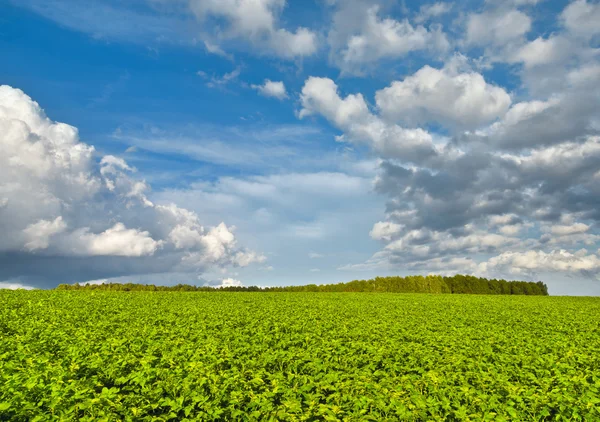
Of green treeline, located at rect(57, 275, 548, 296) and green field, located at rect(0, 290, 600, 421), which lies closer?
green field, located at rect(0, 290, 600, 421)

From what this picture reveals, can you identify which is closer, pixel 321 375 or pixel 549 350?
pixel 321 375

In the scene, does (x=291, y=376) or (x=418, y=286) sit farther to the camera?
(x=418, y=286)

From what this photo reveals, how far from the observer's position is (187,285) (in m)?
77.0

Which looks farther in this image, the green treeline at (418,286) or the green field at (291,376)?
the green treeline at (418,286)

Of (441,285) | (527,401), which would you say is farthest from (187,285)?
(527,401)

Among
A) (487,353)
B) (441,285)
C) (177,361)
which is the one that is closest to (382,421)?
(177,361)

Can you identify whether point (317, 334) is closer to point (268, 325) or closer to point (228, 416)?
point (268, 325)

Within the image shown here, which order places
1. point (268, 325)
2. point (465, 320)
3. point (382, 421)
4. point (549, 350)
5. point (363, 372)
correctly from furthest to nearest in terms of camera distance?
point (465, 320) → point (268, 325) → point (549, 350) → point (363, 372) → point (382, 421)

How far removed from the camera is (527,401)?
10.6 m

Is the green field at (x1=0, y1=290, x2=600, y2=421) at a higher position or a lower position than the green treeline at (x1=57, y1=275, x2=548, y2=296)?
lower

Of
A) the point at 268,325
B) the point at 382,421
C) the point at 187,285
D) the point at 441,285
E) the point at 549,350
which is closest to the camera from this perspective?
the point at 382,421

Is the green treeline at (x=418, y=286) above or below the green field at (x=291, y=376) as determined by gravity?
above

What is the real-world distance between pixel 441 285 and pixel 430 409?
94.8 meters

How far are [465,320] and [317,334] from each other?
14.6 meters
